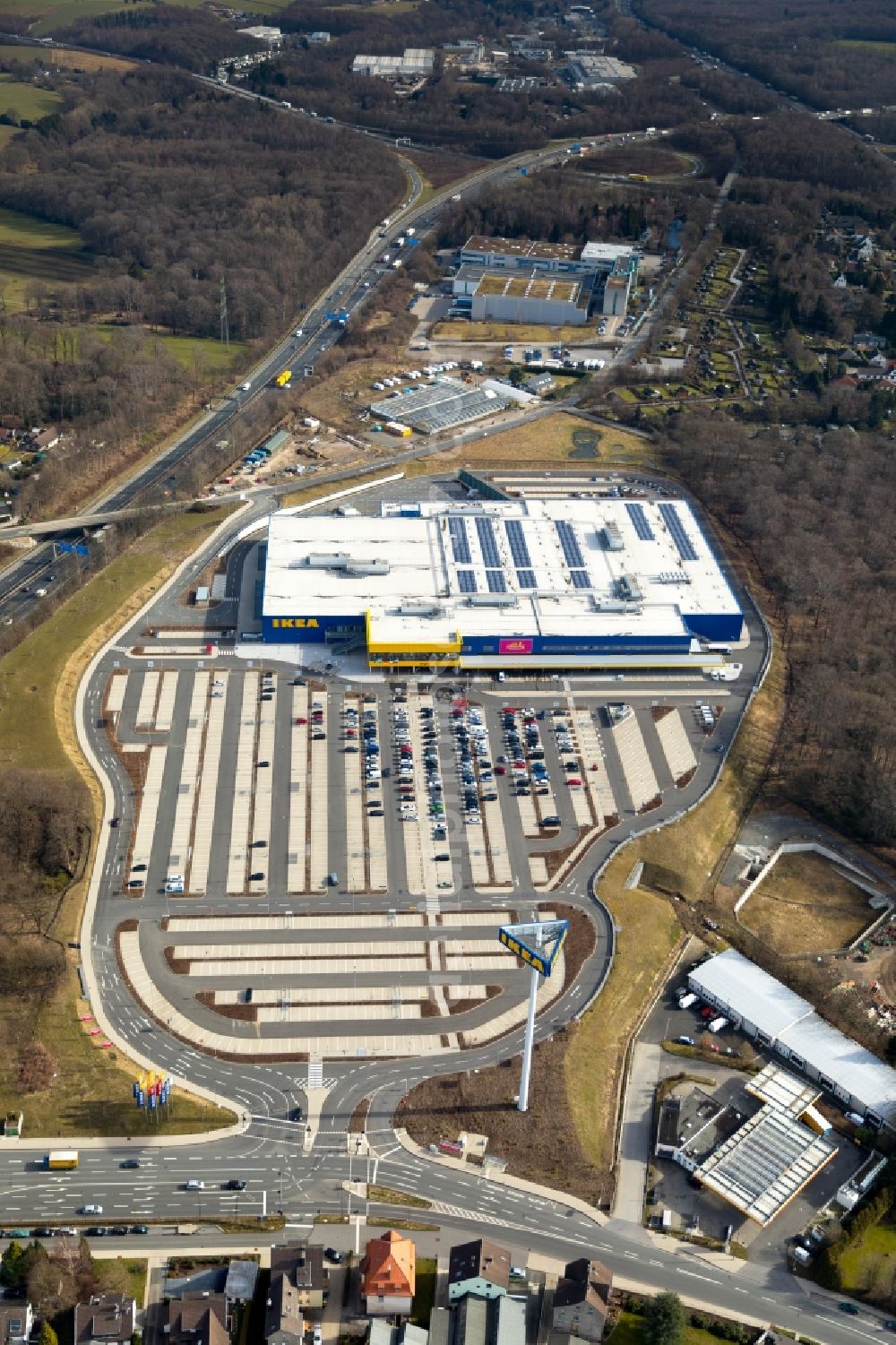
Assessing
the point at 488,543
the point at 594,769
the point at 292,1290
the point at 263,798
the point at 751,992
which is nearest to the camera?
the point at 292,1290

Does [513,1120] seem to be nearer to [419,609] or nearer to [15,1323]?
[15,1323]

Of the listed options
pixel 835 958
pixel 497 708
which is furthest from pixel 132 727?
pixel 835 958

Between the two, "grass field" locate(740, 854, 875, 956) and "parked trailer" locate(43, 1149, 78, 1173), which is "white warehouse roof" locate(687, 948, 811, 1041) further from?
"parked trailer" locate(43, 1149, 78, 1173)

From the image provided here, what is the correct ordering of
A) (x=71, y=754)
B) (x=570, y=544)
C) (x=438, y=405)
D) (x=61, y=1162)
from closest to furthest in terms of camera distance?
(x=61, y=1162), (x=71, y=754), (x=570, y=544), (x=438, y=405)

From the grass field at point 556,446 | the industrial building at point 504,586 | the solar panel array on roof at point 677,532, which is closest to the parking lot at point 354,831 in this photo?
the industrial building at point 504,586

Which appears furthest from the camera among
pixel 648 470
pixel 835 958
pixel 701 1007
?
pixel 648 470

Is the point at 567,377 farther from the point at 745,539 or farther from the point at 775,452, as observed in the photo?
the point at 745,539

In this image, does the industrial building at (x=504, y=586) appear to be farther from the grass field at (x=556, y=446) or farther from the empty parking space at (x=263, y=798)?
the grass field at (x=556, y=446)

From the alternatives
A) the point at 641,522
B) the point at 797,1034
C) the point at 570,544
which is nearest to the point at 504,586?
the point at 570,544
